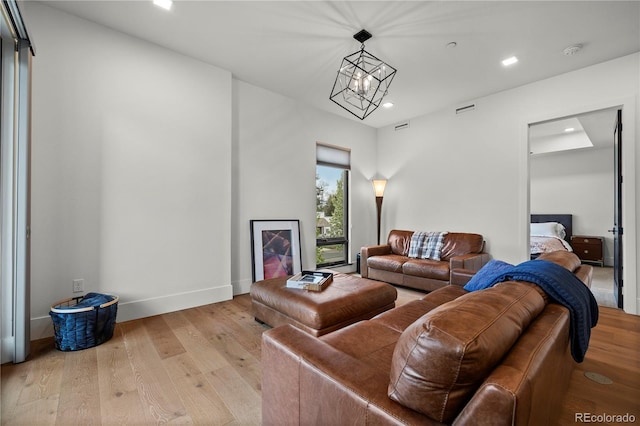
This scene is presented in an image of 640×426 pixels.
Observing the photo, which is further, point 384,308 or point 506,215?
point 506,215

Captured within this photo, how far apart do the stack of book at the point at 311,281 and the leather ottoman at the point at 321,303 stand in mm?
44

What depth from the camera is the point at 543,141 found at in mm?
6340

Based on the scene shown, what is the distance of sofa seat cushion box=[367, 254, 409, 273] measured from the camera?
13.7 feet

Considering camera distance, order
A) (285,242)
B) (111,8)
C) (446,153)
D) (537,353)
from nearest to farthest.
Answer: (537,353) → (111,8) → (285,242) → (446,153)

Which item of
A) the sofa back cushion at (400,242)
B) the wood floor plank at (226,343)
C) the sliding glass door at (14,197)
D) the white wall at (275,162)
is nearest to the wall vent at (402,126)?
the white wall at (275,162)

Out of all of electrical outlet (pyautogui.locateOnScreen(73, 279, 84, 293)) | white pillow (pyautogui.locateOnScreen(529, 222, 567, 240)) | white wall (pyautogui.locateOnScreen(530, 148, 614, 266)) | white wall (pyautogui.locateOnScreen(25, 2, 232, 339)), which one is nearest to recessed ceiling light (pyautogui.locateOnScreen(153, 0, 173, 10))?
white wall (pyautogui.locateOnScreen(25, 2, 232, 339))

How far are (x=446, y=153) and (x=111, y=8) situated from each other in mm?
4606

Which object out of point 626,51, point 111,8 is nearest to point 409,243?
point 626,51

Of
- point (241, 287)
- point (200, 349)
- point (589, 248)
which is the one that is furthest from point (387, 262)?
point (589, 248)

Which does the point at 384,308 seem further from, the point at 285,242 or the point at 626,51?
the point at 626,51

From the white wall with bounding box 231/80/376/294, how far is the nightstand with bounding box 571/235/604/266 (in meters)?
4.97

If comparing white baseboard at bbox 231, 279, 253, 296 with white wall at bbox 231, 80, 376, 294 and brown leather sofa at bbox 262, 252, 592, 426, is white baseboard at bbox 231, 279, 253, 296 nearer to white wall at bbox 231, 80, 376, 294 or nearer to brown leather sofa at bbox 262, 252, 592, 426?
white wall at bbox 231, 80, 376, 294

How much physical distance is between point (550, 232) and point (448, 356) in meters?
7.07

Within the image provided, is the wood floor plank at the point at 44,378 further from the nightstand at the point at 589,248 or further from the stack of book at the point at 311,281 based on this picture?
the nightstand at the point at 589,248
